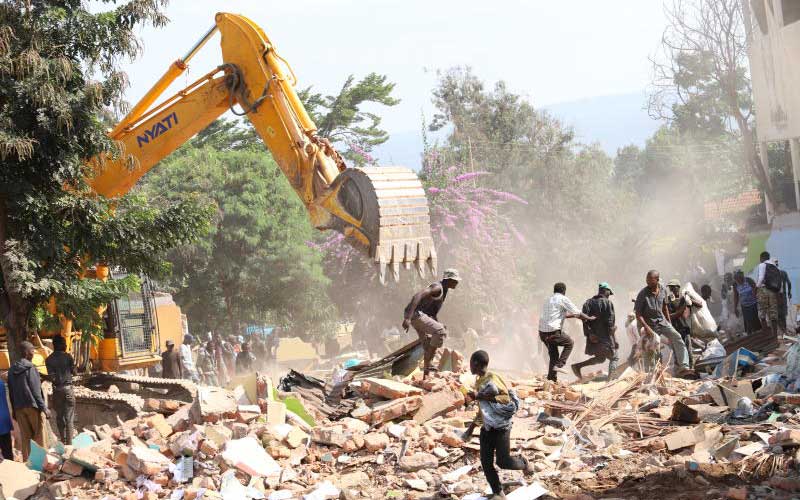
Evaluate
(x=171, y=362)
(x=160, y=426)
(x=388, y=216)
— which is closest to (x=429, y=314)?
(x=388, y=216)

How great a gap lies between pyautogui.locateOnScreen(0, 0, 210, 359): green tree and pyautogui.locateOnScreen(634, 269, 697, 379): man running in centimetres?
651

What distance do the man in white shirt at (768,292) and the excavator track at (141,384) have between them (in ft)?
32.4

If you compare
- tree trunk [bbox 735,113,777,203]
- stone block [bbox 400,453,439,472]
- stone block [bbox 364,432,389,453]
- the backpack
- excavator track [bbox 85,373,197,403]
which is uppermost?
tree trunk [bbox 735,113,777,203]

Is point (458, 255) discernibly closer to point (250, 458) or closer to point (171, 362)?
point (171, 362)

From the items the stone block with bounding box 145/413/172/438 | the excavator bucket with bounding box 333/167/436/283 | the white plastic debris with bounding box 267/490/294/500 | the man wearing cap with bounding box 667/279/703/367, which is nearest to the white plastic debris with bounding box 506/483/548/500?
the white plastic debris with bounding box 267/490/294/500

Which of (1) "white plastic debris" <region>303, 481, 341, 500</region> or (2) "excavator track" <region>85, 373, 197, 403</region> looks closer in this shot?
(1) "white plastic debris" <region>303, 481, 341, 500</region>

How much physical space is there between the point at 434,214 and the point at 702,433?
17.6m

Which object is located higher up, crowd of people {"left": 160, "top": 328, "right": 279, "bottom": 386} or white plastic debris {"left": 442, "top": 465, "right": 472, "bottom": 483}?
crowd of people {"left": 160, "top": 328, "right": 279, "bottom": 386}

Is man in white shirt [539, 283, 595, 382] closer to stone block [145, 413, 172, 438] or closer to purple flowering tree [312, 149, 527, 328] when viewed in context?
stone block [145, 413, 172, 438]

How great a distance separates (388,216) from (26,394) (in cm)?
475

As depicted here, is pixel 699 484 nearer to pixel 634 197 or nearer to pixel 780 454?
pixel 780 454

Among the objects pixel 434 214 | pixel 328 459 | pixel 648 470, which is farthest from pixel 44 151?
pixel 434 214

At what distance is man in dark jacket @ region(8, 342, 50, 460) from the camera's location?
39.2ft

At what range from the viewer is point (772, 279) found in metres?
17.7
